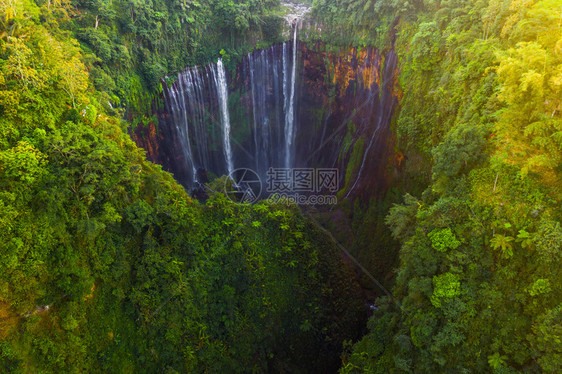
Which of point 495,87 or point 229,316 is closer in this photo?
point 495,87

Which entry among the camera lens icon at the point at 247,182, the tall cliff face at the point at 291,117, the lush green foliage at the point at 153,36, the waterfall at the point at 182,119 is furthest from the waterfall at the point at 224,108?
the waterfall at the point at 182,119

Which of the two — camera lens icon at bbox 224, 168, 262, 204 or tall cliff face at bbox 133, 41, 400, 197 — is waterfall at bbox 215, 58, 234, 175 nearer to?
tall cliff face at bbox 133, 41, 400, 197

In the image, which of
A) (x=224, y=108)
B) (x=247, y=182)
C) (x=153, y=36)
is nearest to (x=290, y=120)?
(x=224, y=108)

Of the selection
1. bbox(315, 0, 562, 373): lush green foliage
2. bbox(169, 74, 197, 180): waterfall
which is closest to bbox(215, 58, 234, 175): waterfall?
bbox(169, 74, 197, 180): waterfall

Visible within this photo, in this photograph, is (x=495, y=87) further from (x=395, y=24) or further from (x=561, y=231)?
(x=395, y=24)

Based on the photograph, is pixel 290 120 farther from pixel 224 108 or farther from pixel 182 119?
pixel 182 119

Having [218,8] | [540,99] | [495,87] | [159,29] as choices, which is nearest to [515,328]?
[540,99]

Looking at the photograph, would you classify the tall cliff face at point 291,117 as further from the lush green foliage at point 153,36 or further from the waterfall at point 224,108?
the lush green foliage at point 153,36
